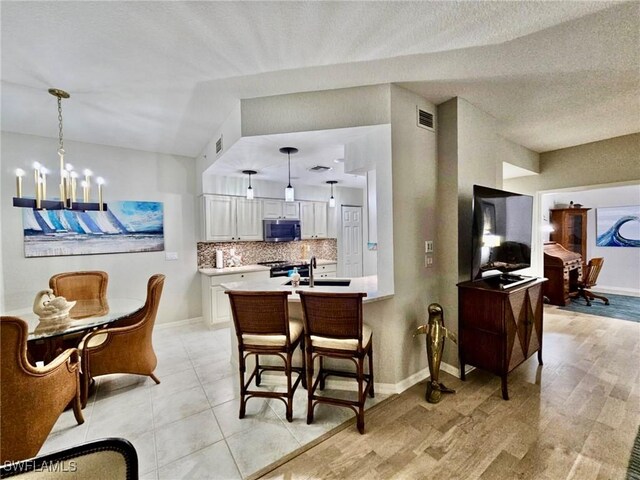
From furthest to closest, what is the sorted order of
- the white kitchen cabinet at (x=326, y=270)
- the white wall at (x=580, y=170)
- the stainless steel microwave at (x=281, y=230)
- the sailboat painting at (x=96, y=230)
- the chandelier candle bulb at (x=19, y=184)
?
the white kitchen cabinet at (x=326, y=270)
the stainless steel microwave at (x=281, y=230)
the white wall at (x=580, y=170)
the sailboat painting at (x=96, y=230)
the chandelier candle bulb at (x=19, y=184)

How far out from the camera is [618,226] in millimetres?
6188

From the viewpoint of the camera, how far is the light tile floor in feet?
5.85

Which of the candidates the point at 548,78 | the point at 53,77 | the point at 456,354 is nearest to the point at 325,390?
the point at 456,354

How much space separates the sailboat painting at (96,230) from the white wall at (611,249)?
780 centimetres

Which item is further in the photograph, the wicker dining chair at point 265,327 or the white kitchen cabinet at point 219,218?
the white kitchen cabinet at point 219,218

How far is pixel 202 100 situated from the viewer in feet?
8.59

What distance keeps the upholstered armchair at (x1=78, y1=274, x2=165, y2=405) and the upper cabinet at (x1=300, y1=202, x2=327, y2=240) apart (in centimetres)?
331

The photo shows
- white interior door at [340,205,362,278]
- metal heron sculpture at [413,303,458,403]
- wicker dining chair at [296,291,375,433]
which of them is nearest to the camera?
wicker dining chair at [296,291,375,433]

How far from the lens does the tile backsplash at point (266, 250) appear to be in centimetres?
483

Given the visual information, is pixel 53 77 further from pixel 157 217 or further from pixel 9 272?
pixel 9 272

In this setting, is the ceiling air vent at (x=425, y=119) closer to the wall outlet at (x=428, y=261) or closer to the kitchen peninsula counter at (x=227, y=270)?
the wall outlet at (x=428, y=261)

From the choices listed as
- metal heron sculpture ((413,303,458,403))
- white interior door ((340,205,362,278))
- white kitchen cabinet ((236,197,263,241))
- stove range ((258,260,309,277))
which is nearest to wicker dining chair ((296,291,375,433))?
metal heron sculpture ((413,303,458,403))

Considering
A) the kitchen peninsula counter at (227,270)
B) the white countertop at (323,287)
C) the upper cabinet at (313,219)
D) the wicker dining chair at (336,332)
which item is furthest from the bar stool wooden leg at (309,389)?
the upper cabinet at (313,219)

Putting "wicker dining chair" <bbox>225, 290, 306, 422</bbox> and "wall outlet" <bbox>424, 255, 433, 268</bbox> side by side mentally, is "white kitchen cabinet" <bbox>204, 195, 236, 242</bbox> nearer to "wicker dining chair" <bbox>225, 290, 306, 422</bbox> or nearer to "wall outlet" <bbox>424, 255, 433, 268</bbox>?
"wicker dining chair" <bbox>225, 290, 306, 422</bbox>
